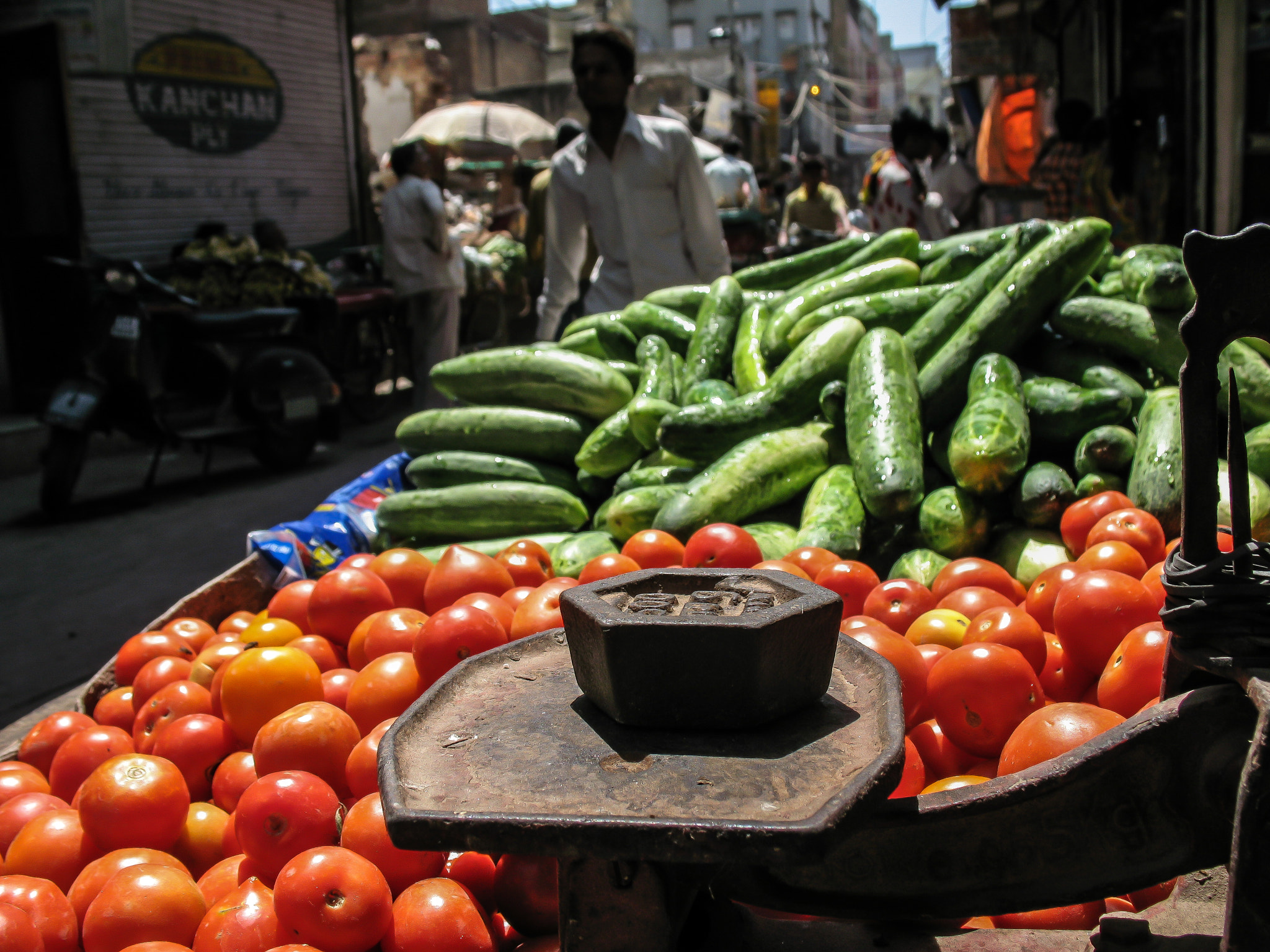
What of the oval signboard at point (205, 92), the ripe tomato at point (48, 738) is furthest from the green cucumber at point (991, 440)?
the oval signboard at point (205, 92)

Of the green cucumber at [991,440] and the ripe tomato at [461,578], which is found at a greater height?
the green cucumber at [991,440]

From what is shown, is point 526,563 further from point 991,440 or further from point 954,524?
point 991,440

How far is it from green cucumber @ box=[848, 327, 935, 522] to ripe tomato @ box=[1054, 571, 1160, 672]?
25.4 inches

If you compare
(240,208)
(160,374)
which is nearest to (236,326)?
(160,374)

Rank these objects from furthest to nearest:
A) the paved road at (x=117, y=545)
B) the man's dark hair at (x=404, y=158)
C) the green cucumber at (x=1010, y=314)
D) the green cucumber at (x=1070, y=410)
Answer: the man's dark hair at (x=404, y=158)
the paved road at (x=117, y=545)
the green cucumber at (x=1010, y=314)
the green cucumber at (x=1070, y=410)

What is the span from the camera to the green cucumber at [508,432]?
119 inches

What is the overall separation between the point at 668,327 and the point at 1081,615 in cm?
206

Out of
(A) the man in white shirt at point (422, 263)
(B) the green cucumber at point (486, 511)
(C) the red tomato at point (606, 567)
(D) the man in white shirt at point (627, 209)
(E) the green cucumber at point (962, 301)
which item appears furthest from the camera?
(A) the man in white shirt at point (422, 263)

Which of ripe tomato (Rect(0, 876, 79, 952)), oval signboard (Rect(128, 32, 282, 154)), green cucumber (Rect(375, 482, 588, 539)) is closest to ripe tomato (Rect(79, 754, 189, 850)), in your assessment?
ripe tomato (Rect(0, 876, 79, 952))

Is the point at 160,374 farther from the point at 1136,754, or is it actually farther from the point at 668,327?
the point at 1136,754

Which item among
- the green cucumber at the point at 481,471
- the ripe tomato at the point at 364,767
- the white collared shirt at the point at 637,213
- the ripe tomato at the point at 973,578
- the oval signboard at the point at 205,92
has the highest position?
the oval signboard at the point at 205,92

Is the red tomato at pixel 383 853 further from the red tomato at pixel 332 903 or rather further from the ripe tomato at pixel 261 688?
the ripe tomato at pixel 261 688

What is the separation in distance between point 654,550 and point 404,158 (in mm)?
7265

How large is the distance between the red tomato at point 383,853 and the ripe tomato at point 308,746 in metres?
0.19
